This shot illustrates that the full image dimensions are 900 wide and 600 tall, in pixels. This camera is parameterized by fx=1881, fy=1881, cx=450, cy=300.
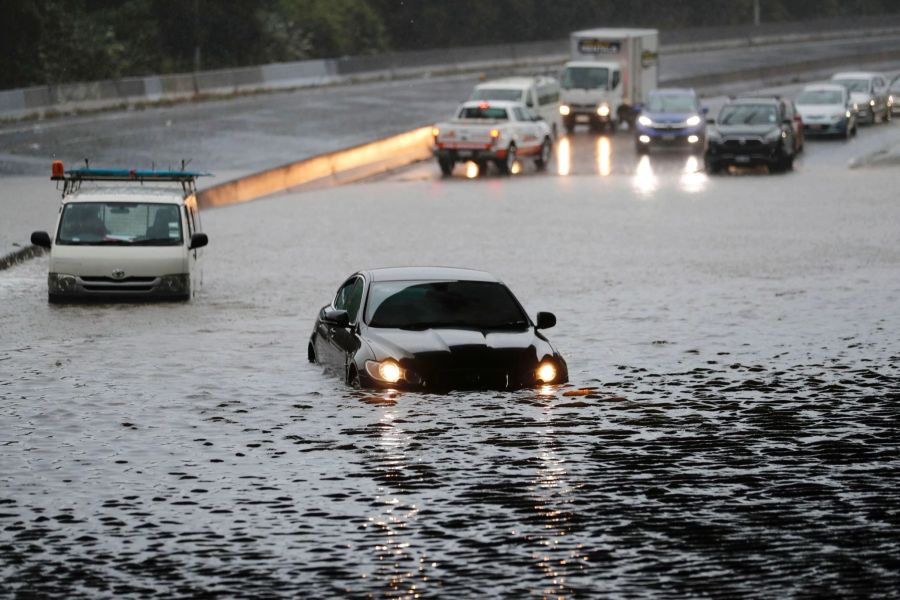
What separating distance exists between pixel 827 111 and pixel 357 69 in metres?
23.3

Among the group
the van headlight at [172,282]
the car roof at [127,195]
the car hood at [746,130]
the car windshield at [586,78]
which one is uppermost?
the car windshield at [586,78]

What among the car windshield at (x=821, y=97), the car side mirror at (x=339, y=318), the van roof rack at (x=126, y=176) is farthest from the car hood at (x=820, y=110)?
the car side mirror at (x=339, y=318)

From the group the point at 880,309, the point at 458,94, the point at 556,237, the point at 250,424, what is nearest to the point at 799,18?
the point at 458,94

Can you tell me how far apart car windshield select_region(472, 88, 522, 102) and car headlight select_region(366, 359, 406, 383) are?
120 ft

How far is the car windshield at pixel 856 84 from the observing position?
196 ft

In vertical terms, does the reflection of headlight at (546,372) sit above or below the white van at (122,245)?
below

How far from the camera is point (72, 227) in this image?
23141mm

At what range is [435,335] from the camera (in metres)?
15.3

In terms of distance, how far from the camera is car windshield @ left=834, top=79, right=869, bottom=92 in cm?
5984

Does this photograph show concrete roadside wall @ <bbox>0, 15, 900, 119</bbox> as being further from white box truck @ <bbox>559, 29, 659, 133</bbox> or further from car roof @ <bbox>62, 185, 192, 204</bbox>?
car roof @ <bbox>62, 185, 192, 204</bbox>

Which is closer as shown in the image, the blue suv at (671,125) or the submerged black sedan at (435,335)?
the submerged black sedan at (435,335)

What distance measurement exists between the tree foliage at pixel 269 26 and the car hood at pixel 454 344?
49.0 meters

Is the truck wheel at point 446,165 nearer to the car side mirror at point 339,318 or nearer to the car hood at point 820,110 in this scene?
the car hood at point 820,110

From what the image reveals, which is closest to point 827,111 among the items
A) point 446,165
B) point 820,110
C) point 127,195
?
point 820,110
